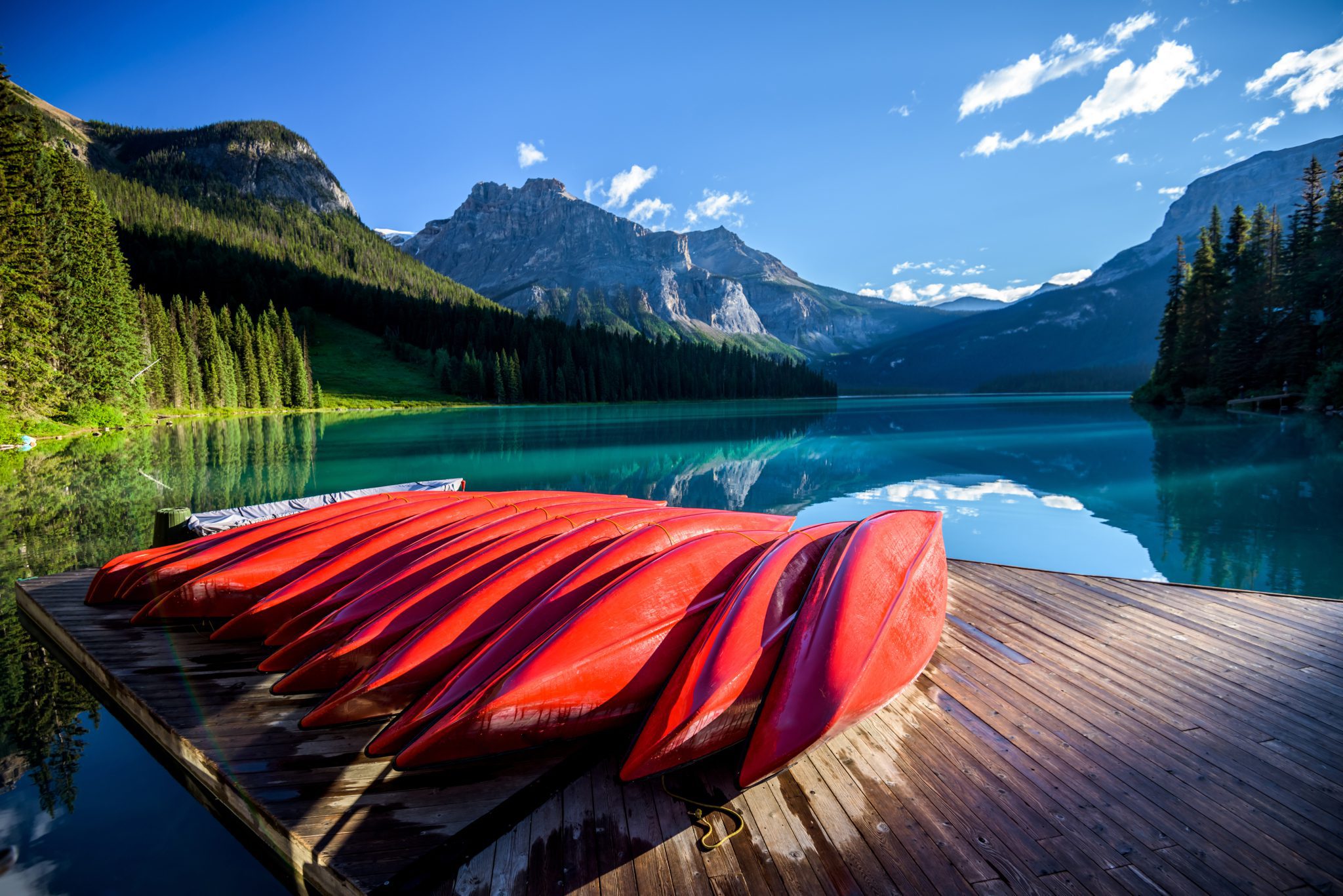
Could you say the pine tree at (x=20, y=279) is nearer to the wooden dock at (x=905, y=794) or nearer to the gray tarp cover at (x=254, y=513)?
the gray tarp cover at (x=254, y=513)

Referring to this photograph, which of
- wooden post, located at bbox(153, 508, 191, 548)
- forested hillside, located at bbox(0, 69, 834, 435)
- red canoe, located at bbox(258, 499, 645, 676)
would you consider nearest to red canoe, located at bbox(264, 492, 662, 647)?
red canoe, located at bbox(258, 499, 645, 676)

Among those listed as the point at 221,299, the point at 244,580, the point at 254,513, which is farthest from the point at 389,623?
the point at 221,299

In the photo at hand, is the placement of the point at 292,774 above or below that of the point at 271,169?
below

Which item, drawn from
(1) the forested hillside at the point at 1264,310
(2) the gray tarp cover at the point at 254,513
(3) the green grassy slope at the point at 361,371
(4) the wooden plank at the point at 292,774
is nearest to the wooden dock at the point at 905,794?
(4) the wooden plank at the point at 292,774

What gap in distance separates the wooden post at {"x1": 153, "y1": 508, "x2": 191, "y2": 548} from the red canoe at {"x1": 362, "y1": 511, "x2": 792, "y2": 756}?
651 centimetres

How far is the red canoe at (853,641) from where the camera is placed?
9.95 feet

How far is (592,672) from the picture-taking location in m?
3.28

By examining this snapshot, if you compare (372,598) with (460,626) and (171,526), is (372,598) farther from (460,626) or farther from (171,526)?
(171,526)

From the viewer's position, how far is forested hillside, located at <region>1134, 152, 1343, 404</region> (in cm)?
3584

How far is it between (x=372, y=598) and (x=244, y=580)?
1.81m

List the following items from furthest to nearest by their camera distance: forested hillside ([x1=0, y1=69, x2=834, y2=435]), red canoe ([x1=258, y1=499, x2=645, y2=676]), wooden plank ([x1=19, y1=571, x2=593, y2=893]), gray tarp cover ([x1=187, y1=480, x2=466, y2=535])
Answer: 1. forested hillside ([x1=0, y1=69, x2=834, y2=435])
2. gray tarp cover ([x1=187, y1=480, x2=466, y2=535])
3. red canoe ([x1=258, y1=499, x2=645, y2=676])
4. wooden plank ([x1=19, y1=571, x2=593, y2=893])

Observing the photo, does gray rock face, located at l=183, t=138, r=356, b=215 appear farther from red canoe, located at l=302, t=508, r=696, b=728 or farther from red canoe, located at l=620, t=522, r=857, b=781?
red canoe, located at l=620, t=522, r=857, b=781

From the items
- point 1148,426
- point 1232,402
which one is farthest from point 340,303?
point 1232,402

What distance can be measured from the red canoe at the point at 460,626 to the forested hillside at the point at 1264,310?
49131 mm
